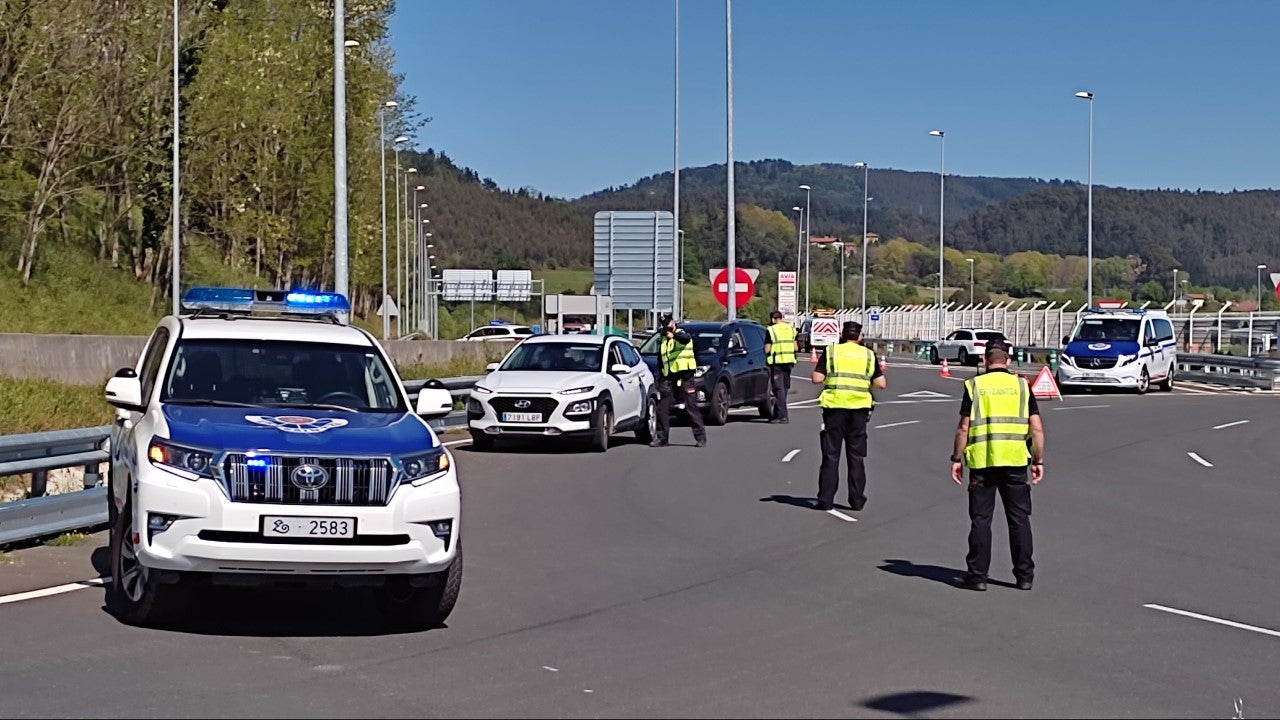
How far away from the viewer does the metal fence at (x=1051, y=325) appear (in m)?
63.5

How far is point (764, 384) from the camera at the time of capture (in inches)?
1240

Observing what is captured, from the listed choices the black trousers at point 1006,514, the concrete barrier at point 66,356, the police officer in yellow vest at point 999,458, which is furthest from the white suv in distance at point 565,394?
the black trousers at point 1006,514

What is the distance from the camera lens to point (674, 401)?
2502 cm

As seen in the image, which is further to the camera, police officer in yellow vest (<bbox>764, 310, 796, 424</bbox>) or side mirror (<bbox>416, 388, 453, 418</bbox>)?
police officer in yellow vest (<bbox>764, 310, 796, 424</bbox>)

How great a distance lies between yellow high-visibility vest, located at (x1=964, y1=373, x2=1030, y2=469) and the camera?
39.9 ft

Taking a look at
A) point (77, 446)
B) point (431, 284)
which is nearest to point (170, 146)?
point (77, 446)

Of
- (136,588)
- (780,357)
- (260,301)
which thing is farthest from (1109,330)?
(136,588)

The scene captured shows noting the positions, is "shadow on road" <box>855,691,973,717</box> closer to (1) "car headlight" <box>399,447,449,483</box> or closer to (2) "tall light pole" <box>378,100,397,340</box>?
(1) "car headlight" <box>399,447,449,483</box>

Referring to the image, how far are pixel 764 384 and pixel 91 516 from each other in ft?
61.6

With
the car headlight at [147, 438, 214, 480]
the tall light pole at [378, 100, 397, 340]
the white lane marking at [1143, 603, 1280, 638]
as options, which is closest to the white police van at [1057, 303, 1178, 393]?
A: the tall light pole at [378, 100, 397, 340]

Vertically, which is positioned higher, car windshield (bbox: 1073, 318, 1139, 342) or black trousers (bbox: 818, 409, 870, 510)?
car windshield (bbox: 1073, 318, 1139, 342)

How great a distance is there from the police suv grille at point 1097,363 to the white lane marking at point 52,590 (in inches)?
1395

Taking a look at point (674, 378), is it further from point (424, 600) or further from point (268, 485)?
point (268, 485)

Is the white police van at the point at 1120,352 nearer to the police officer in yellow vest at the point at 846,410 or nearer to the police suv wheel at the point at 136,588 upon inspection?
the police officer in yellow vest at the point at 846,410
